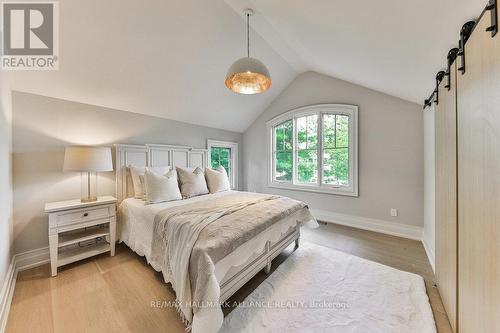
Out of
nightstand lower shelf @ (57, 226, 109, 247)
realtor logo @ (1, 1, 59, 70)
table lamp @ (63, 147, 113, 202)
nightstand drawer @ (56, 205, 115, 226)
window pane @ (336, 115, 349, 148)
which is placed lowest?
nightstand lower shelf @ (57, 226, 109, 247)

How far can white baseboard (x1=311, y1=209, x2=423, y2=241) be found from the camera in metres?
3.00

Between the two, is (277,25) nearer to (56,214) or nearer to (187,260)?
(187,260)

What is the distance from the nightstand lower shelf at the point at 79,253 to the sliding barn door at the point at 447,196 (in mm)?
3322

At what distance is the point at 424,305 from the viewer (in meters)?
1.61

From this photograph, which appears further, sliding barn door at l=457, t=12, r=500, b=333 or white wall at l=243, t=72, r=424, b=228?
white wall at l=243, t=72, r=424, b=228

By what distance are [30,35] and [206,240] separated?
7.79ft

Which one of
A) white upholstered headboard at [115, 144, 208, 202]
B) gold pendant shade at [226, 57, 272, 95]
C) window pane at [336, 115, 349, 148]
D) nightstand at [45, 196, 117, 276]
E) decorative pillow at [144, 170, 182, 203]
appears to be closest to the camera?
gold pendant shade at [226, 57, 272, 95]

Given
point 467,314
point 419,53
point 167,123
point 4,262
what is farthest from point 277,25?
point 4,262

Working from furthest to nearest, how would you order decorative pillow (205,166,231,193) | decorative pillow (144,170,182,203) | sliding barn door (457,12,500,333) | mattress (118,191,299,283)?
decorative pillow (205,166,231,193)
decorative pillow (144,170,182,203)
mattress (118,191,299,283)
sliding barn door (457,12,500,333)

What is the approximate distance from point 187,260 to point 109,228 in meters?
1.66

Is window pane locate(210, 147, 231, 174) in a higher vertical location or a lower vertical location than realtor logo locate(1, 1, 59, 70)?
lower

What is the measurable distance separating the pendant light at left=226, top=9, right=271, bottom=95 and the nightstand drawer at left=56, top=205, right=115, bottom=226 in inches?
81.6

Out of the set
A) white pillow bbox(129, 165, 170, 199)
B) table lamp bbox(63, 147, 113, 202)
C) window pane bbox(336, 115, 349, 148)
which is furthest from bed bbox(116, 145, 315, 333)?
window pane bbox(336, 115, 349, 148)

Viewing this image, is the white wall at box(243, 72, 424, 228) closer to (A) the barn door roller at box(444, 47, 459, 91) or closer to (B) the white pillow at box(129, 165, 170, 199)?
(A) the barn door roller at box(444, 47, 459, 91)
